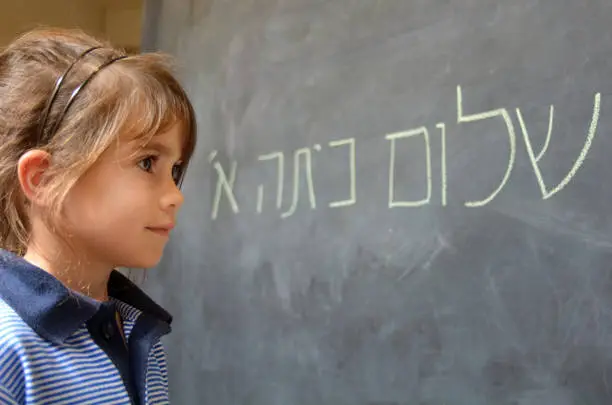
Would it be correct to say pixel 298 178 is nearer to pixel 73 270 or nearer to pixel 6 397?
pixel 73 270

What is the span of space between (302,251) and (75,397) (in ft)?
1.47

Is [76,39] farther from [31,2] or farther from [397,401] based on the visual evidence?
[31,2]

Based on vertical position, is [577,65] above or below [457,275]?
above

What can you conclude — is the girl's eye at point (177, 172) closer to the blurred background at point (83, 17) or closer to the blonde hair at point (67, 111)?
the blonde hair at point (67, 111)

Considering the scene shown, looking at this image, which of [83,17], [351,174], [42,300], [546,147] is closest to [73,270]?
[42,300]

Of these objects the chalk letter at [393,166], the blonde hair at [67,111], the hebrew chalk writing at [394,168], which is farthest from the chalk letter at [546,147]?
the blonde hair at [67,111]

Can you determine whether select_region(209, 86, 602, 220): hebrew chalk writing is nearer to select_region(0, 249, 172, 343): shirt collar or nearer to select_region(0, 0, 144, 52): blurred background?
select_region(0, 249, 172, 343): shirt collar

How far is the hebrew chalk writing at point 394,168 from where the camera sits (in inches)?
28.9

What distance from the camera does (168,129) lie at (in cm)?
67

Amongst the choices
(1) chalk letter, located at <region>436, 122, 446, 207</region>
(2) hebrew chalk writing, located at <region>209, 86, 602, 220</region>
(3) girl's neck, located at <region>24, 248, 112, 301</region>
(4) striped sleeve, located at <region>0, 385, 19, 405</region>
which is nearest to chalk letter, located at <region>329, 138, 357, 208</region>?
(2) hebrew chalk writing, located at <region>209, 86, 602, 220</region>

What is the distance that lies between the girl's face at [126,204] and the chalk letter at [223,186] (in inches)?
15.6

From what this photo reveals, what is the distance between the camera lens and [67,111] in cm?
63

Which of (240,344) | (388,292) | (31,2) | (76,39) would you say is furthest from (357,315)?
(31,2)

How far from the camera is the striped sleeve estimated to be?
1.74 ft
